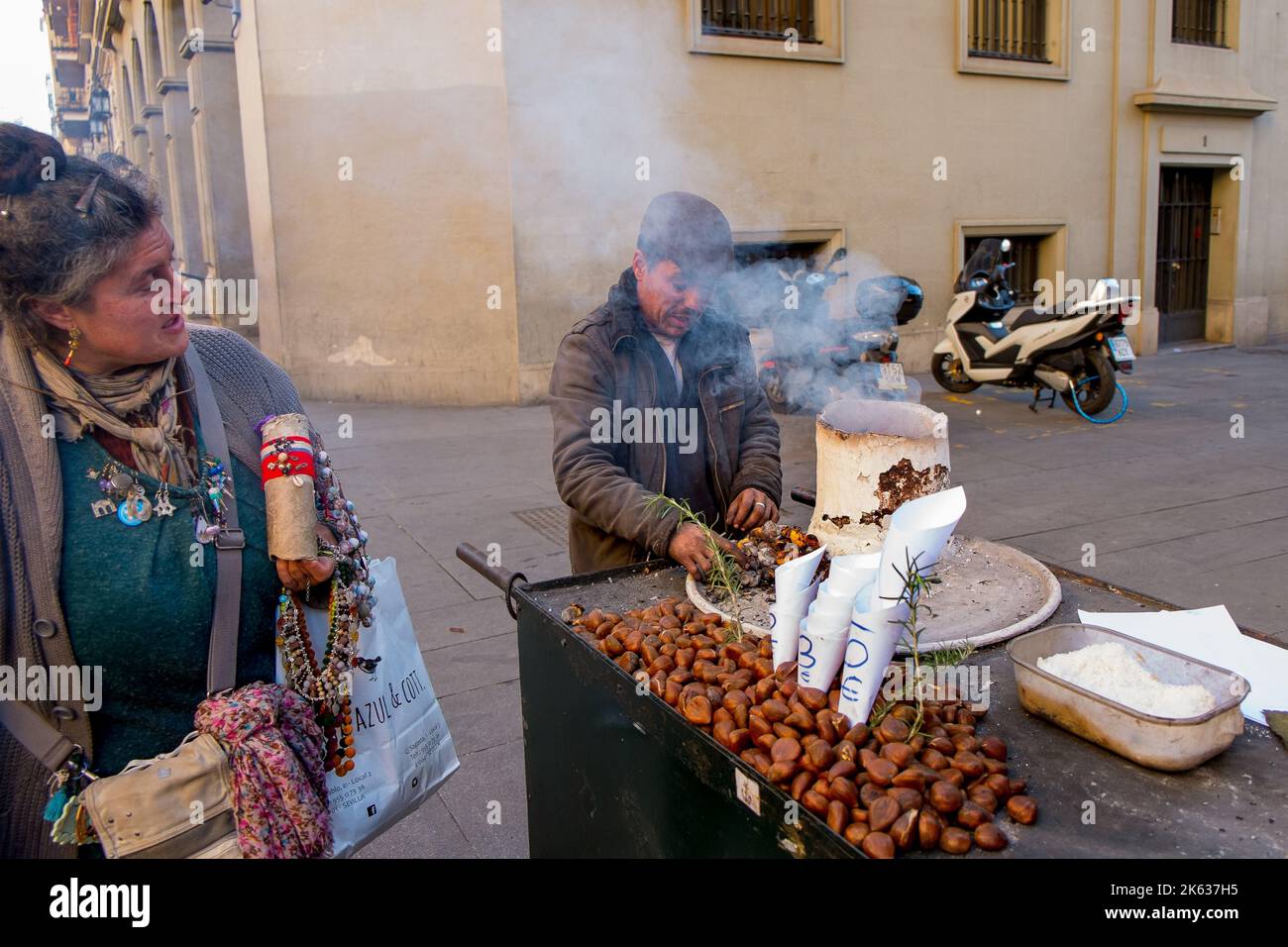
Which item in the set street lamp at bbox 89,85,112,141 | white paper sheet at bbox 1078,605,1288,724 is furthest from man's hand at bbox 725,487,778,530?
street lamp at bbox 89,85,112,141

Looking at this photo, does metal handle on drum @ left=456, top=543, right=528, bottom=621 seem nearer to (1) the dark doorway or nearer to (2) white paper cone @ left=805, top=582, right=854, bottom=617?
(2) white paper cone @ left=805, top=582, right=854, bottom=617

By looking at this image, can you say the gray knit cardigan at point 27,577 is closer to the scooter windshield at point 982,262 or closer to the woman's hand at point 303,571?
the woman's hand at point 303,571

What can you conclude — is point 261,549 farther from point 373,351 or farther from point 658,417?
point 373,351

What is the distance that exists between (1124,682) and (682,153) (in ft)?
29.5

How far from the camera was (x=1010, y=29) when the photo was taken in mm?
11430

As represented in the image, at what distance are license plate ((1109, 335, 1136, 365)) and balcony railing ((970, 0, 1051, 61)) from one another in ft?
15.5

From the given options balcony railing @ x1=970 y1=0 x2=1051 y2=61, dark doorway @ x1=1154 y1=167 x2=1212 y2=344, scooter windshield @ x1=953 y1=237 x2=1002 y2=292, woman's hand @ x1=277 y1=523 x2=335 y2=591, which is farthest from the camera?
dark doorway @ x1=1154 y1=167 x2=1212 y2=344

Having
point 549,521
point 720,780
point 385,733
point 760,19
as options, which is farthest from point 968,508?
point 760,19

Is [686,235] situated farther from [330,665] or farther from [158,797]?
[158,797]

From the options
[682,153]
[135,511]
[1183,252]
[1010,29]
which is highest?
[1010,29]

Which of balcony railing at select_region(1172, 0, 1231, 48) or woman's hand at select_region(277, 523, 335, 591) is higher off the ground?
balcony railing at select_region(1172, 0, 1231, 48)

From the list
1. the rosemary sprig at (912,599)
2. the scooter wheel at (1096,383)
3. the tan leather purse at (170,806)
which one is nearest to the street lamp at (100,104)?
the scooter wheel at (1096,383)

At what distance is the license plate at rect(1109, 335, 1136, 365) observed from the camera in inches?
319

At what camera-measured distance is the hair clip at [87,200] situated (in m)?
1.54
